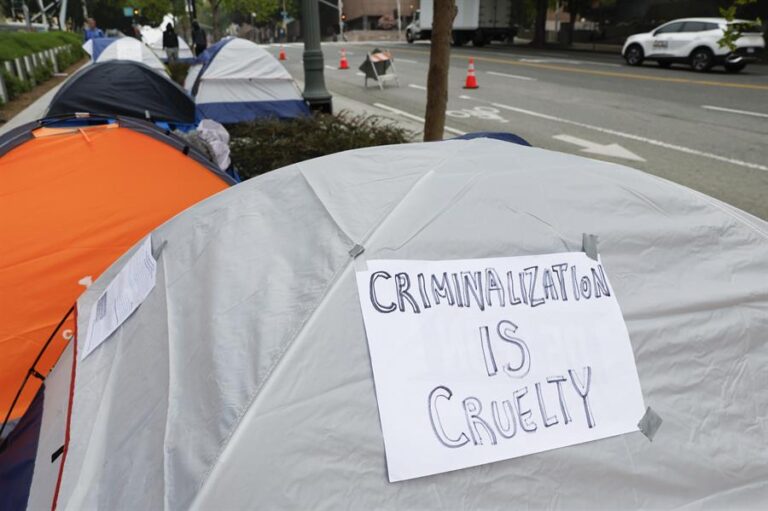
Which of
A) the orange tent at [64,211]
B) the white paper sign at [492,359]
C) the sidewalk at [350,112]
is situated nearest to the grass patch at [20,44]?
the sidewalk at [350,112]

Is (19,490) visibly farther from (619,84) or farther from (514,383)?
(619,84)

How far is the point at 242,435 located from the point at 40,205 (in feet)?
7.45

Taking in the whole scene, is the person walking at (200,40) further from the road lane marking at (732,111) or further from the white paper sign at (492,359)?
the white paper sign at (492,359)

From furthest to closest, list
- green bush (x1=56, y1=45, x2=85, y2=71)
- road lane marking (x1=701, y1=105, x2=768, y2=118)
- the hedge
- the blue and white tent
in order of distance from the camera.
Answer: green bush (x1=56, y1=45, x2=85, y2=71), the hedge, road lane marking (x1=701, y1=105, x2=768, y2=118), the blue and white tent

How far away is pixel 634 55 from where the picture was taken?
62.5ft

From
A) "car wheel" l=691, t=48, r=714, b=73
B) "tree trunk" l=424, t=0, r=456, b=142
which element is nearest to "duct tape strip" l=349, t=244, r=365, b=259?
"tree trunk" l=424, t=0, r=456, b=142

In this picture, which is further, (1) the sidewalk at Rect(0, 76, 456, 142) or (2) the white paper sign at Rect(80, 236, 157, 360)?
(1) the sidewalk at Rect(0, 76, 456, 142)

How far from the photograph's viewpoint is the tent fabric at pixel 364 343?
4.35ft

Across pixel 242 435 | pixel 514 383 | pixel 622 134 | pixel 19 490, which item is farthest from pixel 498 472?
pixel 622 134

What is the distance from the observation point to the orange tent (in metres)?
2.74

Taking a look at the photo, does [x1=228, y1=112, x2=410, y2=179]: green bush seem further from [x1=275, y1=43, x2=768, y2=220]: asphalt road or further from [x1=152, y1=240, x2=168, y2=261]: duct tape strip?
[x1=275, y1=43, x2=768, y2=220]: asphalt road

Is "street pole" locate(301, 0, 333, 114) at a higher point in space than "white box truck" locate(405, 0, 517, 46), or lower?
lower

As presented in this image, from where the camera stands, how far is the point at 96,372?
1808mm

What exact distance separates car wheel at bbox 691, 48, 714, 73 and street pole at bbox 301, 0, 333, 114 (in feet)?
43.5
